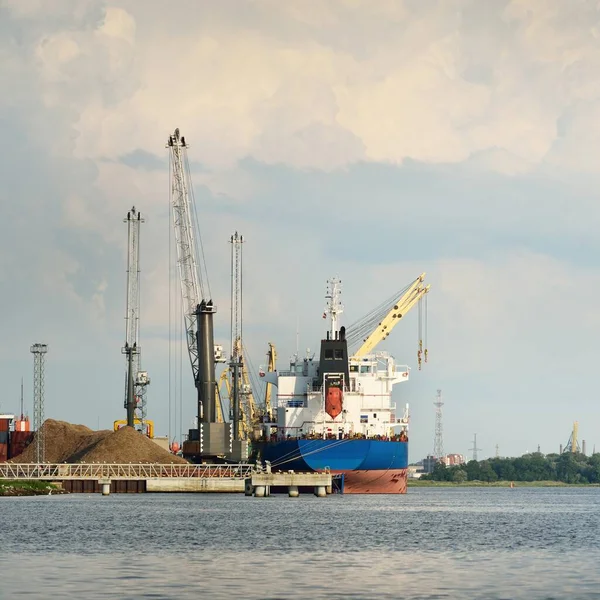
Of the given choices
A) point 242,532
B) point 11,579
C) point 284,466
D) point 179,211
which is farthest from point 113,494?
point 11,579

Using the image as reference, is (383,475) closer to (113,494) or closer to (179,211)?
(113,494)

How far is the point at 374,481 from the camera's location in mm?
161875

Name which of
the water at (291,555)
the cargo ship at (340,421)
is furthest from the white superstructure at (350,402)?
the water at (291,555)

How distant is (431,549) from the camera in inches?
2736

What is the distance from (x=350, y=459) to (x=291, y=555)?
92.1m

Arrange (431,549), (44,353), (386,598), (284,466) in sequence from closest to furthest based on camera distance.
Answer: (386,598) → (431,549) → (284,466) → (44,353)

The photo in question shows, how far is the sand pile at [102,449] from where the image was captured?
589 ft

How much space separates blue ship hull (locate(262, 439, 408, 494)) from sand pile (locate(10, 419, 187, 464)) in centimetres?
2197

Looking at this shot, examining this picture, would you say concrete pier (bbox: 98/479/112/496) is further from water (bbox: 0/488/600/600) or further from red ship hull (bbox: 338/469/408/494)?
water (bbox: 0/488/600/600)

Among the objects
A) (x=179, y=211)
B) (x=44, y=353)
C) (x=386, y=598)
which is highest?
(x=179, y=211)

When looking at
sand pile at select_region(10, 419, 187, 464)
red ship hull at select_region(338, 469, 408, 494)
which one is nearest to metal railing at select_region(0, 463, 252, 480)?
sand pile at select_region(10, 419, 187, 464)

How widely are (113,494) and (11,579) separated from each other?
110819 mm

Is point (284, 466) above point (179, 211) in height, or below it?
below

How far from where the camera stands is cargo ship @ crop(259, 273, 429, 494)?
513ft
